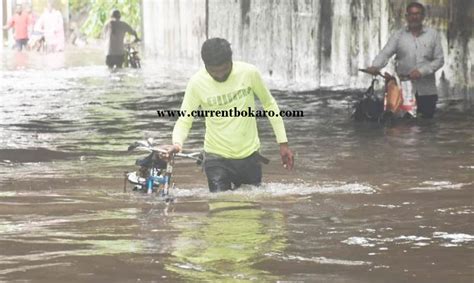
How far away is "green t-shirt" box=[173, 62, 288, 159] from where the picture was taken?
11.1 metres

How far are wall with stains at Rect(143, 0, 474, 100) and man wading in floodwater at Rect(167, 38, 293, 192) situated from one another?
10501 mm

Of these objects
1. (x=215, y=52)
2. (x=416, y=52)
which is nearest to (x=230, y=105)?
(x=215, y=52)

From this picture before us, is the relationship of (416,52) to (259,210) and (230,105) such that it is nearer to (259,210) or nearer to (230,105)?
(230,105)

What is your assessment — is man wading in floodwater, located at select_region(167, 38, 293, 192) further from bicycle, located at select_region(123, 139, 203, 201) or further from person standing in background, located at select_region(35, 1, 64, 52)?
person standing in background, located at select_region(35, 1, 64, 52)

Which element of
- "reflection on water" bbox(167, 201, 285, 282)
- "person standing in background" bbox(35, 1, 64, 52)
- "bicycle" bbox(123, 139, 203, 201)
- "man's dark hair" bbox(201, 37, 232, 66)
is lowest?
"person standing in background" bbox(35, 1, 64, 52)

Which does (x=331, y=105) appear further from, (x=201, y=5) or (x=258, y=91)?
(x=201, y=5)

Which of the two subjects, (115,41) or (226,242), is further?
(115,41)

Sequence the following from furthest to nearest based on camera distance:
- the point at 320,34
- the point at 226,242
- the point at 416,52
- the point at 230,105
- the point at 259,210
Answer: the point at 320,34
the point at 416,52
the point at 230,105
the point at 259,210
the point at 226,242

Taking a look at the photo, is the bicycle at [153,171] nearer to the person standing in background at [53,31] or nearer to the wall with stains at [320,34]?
the wall with stains at [320,34]

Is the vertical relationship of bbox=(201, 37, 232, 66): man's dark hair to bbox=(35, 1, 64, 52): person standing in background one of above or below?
above

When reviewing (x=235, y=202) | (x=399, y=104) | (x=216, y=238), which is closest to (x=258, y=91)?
(x=235, y=202)

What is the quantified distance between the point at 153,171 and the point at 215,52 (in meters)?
1.14

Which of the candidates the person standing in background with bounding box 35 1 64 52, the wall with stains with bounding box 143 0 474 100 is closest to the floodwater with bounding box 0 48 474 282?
the wall with stains with bounding box 143 0 474 100

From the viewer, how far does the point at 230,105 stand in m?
11.2
